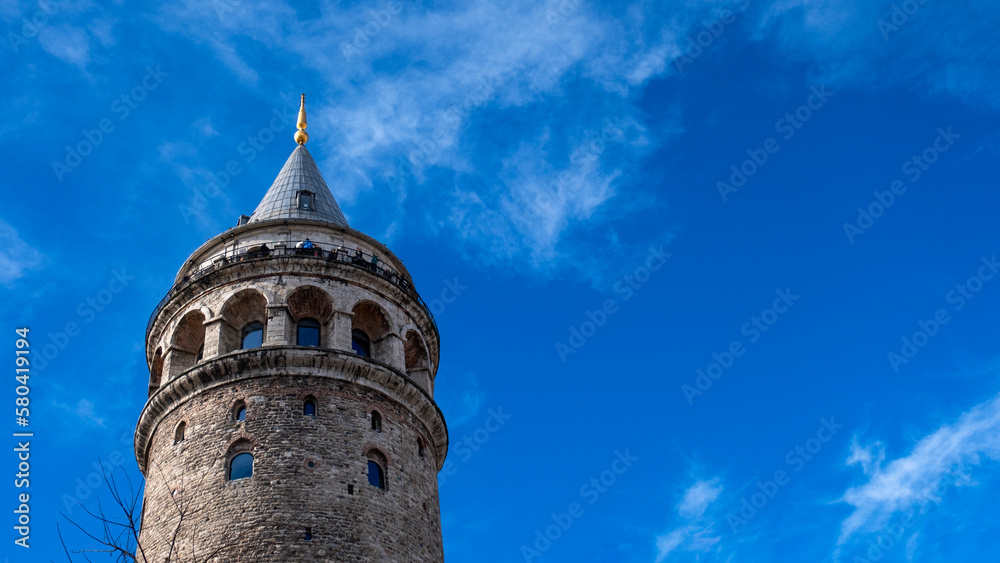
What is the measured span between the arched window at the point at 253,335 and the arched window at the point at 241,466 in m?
4.93

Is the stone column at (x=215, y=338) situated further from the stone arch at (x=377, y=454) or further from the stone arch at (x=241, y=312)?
the stone arch at (x=377, y=454)

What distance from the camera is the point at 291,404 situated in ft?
106

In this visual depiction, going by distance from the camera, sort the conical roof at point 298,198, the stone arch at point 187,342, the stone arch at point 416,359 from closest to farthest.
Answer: the stone arch at point 187,342, the stone arch at point 416,359, the conical roof at point 298,198

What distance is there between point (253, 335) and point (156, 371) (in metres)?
4.29

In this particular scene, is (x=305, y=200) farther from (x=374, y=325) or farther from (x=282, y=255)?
(x=374, y=325)

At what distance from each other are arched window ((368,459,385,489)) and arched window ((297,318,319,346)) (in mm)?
5232

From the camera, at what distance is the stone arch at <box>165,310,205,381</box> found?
118ft

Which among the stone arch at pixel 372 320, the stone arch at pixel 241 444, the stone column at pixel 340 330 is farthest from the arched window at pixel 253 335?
the stone arch at pixel 241 444

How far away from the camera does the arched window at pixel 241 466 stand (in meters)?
30.7

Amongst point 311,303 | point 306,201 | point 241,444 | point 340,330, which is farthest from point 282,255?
point 241,444

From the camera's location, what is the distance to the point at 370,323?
122 ft

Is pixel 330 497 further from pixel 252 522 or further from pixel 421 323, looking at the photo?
pixel 421 323

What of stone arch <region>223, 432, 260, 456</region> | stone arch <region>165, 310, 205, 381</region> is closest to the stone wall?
stone arch <region>223, 432, 260, 456</region>

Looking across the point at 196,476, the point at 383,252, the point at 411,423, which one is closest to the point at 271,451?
the point at 196,476
